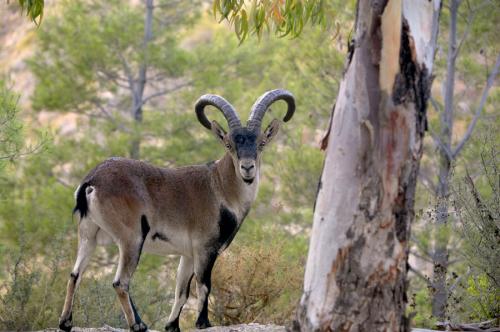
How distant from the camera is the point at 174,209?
994cm

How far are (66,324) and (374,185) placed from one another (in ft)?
12.9

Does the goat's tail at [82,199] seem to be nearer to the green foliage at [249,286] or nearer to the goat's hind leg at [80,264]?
the goat's hind leg at [80,264]

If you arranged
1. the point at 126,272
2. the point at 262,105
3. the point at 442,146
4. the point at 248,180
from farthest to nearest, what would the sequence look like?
1. the point at 442,146
2. the point at 262,105
3. the point at 248,180
4. the point at 126,272

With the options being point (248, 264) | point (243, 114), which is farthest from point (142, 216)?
point (243, 114)

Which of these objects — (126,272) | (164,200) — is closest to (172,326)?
(126,272)

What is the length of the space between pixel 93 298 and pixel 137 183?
8.20ft

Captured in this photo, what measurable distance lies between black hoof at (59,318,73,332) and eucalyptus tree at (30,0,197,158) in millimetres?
13597

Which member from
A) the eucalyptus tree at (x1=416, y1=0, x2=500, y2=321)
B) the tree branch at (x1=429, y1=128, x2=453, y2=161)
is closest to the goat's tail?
the eucalyptus tree at (x1=416, y1=0, x2=500, y2=321)

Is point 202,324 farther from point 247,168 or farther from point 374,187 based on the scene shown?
point 374,187

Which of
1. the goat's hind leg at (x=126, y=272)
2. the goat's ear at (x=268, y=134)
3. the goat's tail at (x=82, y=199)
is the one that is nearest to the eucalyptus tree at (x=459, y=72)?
the goat's ear at (x=268, y=134)

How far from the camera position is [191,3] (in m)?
25.2

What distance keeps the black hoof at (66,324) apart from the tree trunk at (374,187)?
10.2 feet

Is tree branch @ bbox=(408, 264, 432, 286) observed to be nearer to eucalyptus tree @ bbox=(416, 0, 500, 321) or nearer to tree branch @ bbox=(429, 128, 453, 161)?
eucalyptus tree @ bbox=(416, 0, 500, 321)

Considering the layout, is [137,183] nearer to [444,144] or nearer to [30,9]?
[30,9]
